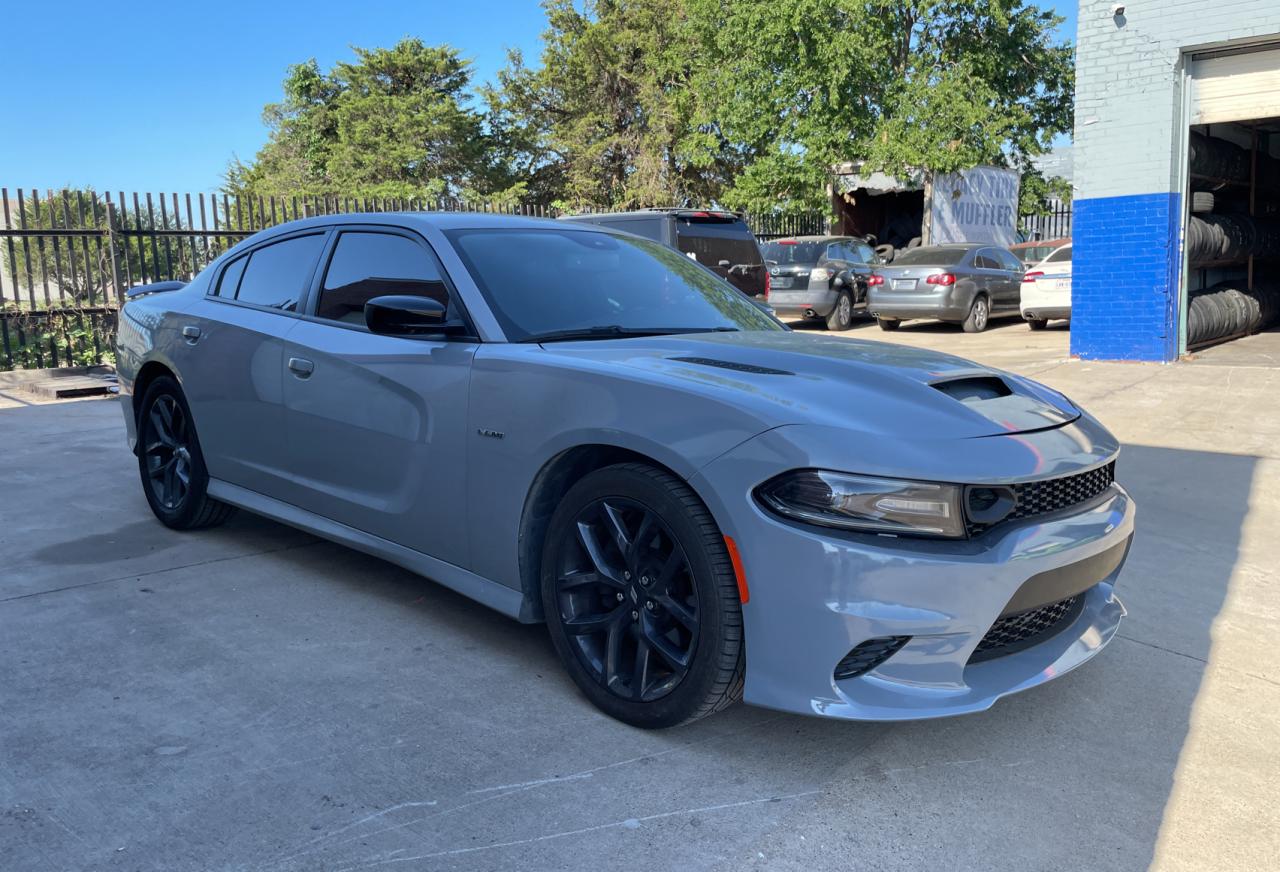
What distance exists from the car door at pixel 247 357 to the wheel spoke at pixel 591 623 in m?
1.78

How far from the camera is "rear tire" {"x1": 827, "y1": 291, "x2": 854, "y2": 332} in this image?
18.2m

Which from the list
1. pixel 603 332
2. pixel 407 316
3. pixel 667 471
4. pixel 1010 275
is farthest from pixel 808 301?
pixel 667 471

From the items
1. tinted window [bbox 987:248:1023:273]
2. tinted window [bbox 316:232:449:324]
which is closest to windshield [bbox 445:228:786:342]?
tinted window [bbox 316:232:449:324]

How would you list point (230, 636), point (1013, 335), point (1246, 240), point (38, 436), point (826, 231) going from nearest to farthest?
point (230, 636) → point (38, 436) → point (1246, 240) → point (1013, 335) → point (826, 231)

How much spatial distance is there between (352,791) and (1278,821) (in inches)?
95.9

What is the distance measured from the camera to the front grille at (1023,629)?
2812mm

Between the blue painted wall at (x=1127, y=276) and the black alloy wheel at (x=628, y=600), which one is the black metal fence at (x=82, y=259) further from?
the black alloy wheel at (x=628, y=600)

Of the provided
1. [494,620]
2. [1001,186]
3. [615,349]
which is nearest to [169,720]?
[494,620]

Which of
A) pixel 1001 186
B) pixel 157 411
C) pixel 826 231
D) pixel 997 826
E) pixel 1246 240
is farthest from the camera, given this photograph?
pixel 826 231

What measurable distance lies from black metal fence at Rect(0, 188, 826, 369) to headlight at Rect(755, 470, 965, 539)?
11.3 metres

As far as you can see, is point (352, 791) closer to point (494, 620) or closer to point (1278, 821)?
point (494, 620)

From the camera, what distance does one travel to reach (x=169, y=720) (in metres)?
3.12

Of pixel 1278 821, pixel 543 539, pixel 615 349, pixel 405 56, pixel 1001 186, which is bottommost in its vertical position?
pixel 1278 821

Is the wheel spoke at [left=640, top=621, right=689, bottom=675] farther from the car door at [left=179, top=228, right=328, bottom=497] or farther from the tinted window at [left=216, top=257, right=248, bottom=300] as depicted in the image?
the tinted window at [left=216, top=257, right=248, bottom=300]
